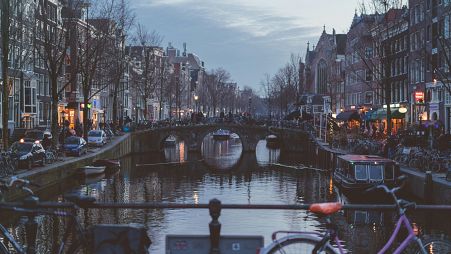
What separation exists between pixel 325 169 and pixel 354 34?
41092 mm

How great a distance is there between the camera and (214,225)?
7910mm

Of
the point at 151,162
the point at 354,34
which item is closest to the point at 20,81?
the point at 151,162

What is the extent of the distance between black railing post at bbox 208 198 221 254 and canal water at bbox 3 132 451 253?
11.8m

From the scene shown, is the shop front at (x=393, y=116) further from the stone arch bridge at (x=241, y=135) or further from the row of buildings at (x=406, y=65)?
the stone arch bridge at (x=241, y=135)

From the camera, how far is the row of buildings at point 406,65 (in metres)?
51.2

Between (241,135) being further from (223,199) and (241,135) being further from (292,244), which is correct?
(292,244)

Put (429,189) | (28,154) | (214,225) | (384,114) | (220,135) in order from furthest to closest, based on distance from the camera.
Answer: (220,135) → (384,114) → (28,154) → (429,189) → (214,225)

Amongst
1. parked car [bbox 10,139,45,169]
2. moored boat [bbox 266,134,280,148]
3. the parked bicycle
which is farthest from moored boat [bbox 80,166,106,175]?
moored boat [bbox 266,134,280,148]

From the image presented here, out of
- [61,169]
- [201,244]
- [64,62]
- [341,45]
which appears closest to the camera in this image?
[201,244]

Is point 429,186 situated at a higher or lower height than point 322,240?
lower

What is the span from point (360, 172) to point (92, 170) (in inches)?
701

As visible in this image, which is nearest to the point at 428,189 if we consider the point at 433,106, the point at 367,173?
the point at 367,173

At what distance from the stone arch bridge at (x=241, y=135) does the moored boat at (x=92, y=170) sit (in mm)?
33116

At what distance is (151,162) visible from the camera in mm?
62344
